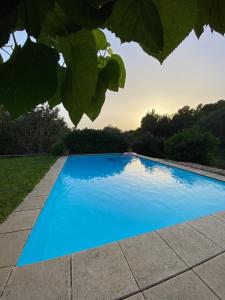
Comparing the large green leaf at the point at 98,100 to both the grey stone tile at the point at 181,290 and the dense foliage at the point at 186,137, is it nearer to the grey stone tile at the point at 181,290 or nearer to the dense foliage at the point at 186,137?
the grey stone tile at the point at 181,290

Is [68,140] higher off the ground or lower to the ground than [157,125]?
lower

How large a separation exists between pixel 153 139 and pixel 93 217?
47.5 ft

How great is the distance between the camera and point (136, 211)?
5.38 meters

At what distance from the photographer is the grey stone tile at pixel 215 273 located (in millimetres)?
2168

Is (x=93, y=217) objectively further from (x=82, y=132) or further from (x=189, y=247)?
(x=82, y=132)

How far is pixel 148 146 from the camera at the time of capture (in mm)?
18688

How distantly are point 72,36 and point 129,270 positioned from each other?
9.22 ft

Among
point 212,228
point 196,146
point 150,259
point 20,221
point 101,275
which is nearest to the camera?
point 101,275

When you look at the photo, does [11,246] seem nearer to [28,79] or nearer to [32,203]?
[32,203]

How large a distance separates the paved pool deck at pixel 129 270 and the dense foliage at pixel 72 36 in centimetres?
250

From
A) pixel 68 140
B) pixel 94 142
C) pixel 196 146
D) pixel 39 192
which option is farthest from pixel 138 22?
pixel 94 142

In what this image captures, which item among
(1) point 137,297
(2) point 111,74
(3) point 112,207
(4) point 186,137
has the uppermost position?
(4) point 186,137

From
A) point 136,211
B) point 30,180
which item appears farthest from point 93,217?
point 30,180

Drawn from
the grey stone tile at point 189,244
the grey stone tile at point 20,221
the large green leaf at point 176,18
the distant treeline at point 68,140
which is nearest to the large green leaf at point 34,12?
the large green leaf at point 176,18
